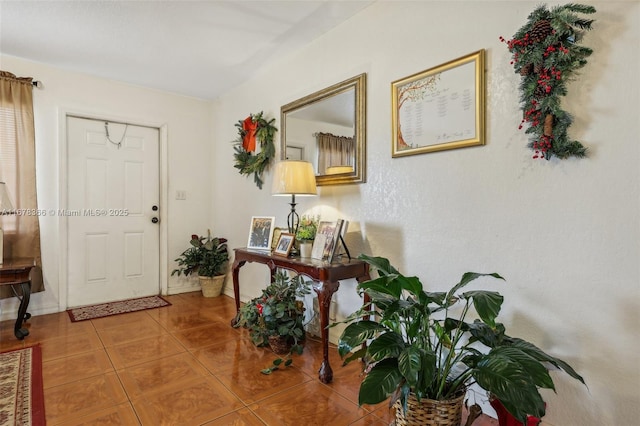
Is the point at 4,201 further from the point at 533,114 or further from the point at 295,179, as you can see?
the point at 533,114

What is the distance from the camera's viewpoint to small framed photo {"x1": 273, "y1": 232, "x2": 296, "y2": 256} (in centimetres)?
257

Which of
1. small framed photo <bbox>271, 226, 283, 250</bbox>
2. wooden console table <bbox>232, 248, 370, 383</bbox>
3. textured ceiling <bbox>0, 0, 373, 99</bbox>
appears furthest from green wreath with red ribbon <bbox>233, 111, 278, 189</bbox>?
wooden console table <bbox>232, 248, 370, 383</bbox>

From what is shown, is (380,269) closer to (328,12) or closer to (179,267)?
(328,12)

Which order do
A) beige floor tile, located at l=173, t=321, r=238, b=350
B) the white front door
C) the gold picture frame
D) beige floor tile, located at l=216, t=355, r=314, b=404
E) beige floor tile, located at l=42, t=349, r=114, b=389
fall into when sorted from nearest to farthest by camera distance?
the gold picture frame → beige floor tile, located at l=216, t=355, r=314, b=404 → beige floor tile, located at l=42, t=349, r=114, b=389 → beige floor tile, located at l=173, t=321, r=238, b=350 → the white front door

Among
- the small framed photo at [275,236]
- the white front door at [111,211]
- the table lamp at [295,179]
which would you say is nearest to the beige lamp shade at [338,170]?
the table lamp at [295,179]

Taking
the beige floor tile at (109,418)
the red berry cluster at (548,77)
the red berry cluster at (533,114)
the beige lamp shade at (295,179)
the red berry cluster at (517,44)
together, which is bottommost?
the beige floor tile at (109,418)

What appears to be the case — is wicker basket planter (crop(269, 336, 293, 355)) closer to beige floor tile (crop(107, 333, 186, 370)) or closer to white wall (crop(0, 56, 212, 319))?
beige floor tile (crop(107, 333, 186, 370))

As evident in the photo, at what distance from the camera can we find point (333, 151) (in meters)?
2.61

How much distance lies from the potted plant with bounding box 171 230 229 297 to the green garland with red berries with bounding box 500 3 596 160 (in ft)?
10.9

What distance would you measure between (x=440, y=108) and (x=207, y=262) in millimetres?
Answer: 3022

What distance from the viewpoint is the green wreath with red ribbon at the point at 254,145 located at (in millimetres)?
3275

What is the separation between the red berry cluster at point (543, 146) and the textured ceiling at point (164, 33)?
1541 millimetres

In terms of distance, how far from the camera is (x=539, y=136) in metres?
1.51

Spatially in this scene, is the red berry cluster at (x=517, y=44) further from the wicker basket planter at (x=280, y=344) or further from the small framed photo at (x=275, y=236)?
the wicker basket planter at (x=280, y=344)
